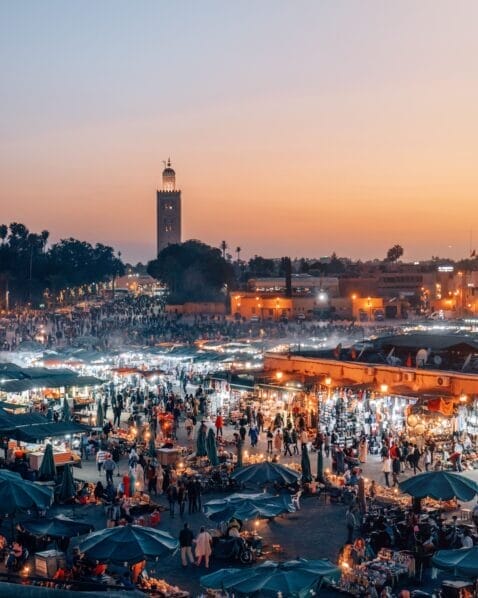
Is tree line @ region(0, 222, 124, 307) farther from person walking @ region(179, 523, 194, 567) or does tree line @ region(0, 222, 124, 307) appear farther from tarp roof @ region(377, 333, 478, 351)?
person walking @ region(179, 523, 194, 567)

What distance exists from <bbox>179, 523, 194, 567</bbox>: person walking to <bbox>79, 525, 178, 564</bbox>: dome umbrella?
56.1 inches

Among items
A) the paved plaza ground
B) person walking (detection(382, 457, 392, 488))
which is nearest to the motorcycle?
the paved plaza ground

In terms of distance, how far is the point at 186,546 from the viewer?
47.1 ft

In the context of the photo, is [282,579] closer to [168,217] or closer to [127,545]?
[127,545]

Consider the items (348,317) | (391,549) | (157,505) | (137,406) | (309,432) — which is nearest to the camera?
(391,549)

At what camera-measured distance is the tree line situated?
10419 centimetres

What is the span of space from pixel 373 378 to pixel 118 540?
53.3 ft

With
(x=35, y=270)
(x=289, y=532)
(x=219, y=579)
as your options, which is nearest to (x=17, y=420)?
(x=289, y=532)

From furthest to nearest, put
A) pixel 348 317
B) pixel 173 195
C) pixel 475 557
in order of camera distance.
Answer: pixel 173 195 < pixel 348 317 < pixel 475 557

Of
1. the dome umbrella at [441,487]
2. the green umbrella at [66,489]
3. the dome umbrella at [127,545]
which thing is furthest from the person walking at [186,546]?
the green umbrella at [66,489]

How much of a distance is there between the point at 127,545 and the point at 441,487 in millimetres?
6101

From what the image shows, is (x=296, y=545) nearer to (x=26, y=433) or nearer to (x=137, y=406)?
(x=26, y=433)

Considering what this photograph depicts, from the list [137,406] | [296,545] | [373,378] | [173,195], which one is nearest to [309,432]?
[373,378]

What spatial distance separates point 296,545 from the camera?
→ 50.5 ft
